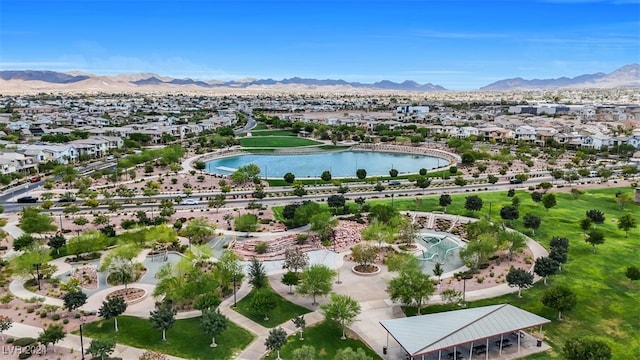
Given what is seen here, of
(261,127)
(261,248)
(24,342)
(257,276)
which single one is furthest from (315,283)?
(261,127)

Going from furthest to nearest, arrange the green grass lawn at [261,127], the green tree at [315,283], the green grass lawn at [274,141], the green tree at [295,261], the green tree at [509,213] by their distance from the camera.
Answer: the green grass lawn at [261,127], the green grass lawn at [274,141], the green tree at [509,213], the green tree at [295,261], the green tree at [315,283]

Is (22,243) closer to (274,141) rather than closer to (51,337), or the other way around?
(51,337)

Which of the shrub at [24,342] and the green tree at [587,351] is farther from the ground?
the green tree at [587,351]

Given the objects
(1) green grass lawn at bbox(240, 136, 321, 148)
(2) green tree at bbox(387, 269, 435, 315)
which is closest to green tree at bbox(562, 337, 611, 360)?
(2) green tree at bbox(387, 269, 435, 315)

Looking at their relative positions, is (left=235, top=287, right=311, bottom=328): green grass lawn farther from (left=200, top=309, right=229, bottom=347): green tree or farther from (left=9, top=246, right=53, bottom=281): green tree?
(left=9, top=246, right=53, bottom=281): green tree

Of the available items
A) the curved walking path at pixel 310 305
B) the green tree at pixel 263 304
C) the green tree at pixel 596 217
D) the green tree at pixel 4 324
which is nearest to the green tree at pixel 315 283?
the curved walking path at pixel 310 305

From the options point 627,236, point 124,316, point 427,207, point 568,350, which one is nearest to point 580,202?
point 627,236

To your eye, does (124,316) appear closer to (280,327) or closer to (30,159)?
(280,327)

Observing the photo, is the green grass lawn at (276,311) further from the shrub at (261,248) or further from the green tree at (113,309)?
the shrub at (261,248)
